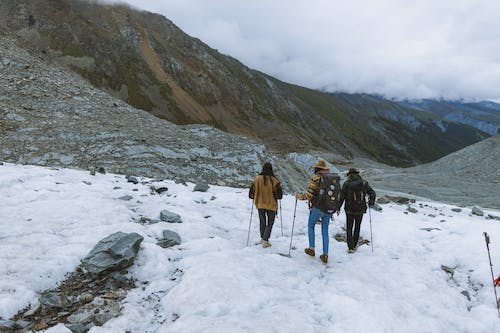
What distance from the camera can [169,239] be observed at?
10125 mm

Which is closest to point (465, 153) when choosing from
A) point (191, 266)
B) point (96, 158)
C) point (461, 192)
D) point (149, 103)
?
point (461, 192)

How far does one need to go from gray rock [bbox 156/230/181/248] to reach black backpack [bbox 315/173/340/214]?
415cm

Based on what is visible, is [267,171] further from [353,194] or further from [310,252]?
[353,194]

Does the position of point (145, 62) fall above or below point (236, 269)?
above

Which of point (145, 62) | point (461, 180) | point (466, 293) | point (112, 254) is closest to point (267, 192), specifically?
point (112, 254)

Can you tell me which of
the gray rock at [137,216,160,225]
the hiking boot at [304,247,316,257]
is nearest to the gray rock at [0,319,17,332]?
the gray rock at [137,216,160,225]

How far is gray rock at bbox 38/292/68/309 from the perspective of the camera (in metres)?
6.82

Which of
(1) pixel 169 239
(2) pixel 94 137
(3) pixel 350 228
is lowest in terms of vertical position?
(1) pixel 169 239

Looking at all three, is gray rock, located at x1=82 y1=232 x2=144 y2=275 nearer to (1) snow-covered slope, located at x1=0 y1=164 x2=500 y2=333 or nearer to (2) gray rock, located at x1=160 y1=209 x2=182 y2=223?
(1) snow-covered slope, located at x1=0 y1=164 x2=500 y2=333

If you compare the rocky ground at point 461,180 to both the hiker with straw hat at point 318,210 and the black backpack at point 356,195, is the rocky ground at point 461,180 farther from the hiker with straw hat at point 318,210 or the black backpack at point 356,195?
the hiker with straw hat at point 318,210

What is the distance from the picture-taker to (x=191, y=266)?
8.71m

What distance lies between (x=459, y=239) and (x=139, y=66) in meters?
91.5

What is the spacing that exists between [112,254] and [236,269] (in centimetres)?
298

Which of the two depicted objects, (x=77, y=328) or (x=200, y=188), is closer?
(x=77, y=328)
